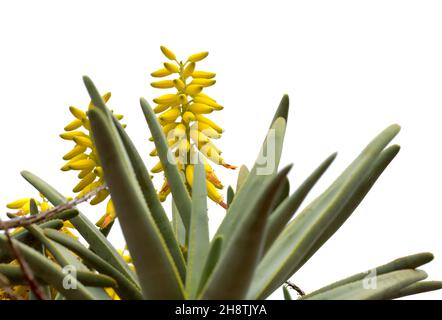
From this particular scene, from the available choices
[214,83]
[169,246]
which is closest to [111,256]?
[169,246]

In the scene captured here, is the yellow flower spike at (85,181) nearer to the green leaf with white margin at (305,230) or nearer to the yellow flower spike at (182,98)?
the yellow flower spike at (182,98)

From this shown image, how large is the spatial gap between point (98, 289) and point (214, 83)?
593 mm

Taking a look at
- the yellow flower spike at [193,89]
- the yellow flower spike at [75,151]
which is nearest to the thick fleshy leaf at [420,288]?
the yellow flower spike at [193,89]

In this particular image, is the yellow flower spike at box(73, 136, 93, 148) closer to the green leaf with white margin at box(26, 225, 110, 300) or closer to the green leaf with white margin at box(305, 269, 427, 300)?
the green leaf with white margin at box(26, 225, 110, 300)

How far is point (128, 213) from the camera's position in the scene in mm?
866

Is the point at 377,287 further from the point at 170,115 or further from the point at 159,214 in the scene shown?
the point at 170,115

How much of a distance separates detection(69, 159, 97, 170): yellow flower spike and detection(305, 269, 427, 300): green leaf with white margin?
0.54 meters

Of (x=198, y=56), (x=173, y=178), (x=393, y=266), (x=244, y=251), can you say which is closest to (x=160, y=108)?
(x=198, y=56)

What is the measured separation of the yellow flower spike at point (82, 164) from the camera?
4.56 feet

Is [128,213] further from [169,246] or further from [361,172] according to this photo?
[361,172]

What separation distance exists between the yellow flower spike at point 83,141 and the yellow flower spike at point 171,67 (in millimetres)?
240

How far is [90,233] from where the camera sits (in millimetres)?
1266

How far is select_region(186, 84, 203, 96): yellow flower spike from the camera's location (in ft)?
4.76

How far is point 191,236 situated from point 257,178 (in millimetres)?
152
